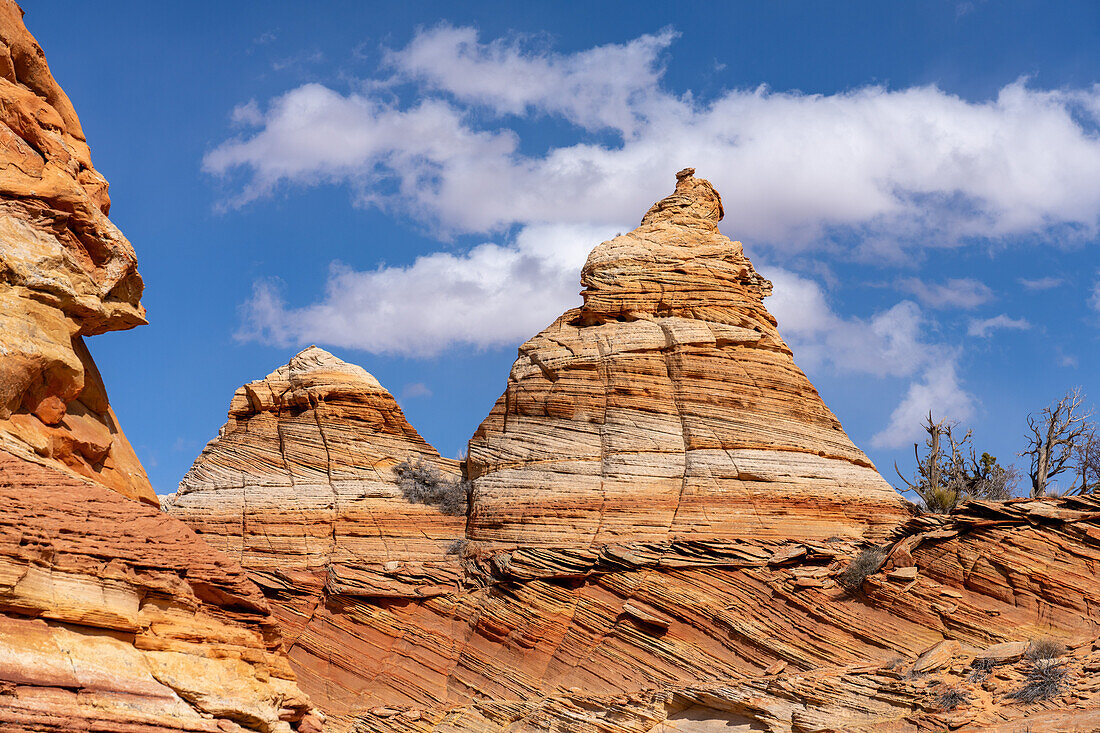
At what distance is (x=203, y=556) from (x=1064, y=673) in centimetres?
1478

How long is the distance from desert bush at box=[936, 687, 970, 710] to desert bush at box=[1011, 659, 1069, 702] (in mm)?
826

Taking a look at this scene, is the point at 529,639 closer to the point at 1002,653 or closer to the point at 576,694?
the point at 576,694

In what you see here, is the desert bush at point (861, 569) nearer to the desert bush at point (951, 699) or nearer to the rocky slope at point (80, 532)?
the desert bush at point (951, 699)

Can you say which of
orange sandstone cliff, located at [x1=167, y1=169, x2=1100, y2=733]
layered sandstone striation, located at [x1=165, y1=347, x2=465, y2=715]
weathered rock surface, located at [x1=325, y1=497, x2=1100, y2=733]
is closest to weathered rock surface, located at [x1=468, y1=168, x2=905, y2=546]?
orange sandstone cliff, located at [x1=167, y1=169, x2=1100, y2=733]

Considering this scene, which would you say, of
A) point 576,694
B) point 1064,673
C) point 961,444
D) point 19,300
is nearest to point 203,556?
point 19,300

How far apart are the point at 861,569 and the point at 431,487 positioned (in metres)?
12.2

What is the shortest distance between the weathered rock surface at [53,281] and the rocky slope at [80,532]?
0.03 m

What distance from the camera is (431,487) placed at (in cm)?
3192

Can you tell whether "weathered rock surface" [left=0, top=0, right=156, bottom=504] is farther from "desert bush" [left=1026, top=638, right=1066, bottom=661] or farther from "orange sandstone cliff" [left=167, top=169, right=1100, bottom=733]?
"desert bush" [left=1026, top=638, right=1066, bottom=661]

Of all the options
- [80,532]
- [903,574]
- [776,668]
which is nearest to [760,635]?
[776,668]

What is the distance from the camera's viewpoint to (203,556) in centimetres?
1600

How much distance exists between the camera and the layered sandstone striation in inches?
1117

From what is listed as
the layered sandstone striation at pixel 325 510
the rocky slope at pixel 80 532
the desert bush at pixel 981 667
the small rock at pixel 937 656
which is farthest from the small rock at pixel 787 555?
the rocky slope at pixel 80 532

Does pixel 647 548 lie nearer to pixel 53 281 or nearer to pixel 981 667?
pixel 981 667
